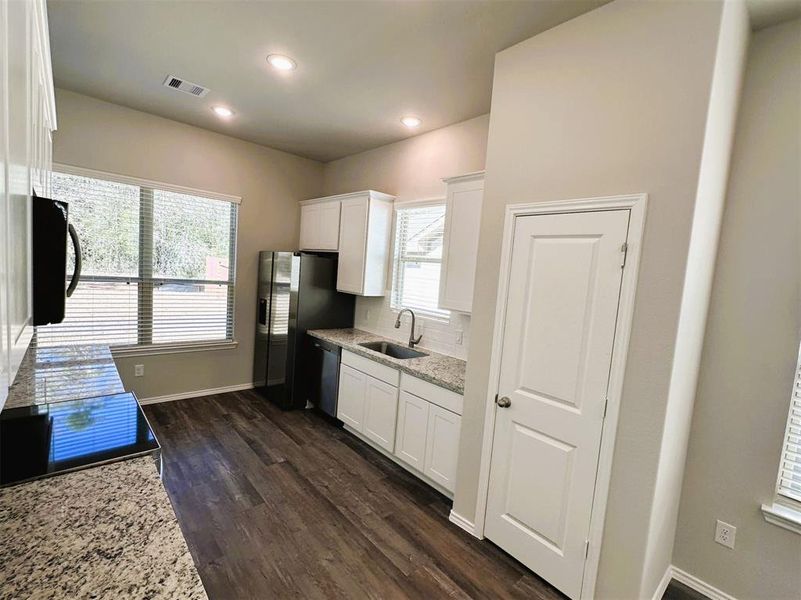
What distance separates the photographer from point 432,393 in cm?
274

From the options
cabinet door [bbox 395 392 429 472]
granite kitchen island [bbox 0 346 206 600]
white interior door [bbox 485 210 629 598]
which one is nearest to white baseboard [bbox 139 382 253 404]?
cabinet door [bbox 395 392 429 472]

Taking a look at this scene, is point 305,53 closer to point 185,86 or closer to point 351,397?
point 185,86

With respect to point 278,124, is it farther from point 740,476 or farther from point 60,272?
point 740,476

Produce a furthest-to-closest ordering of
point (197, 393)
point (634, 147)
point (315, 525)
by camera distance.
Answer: point (197, 393) < point (315, 525) < point (634, 147)

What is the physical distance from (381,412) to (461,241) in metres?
1.59

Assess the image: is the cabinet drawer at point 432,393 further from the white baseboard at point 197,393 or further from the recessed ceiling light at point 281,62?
the white baseboard at point 197,393

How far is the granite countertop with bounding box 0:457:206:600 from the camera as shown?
0.80m

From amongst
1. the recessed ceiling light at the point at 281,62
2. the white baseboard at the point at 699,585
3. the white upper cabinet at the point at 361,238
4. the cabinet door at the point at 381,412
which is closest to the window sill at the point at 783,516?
the white baseboard at the point at 699,585

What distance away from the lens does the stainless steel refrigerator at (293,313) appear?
4.02 metres

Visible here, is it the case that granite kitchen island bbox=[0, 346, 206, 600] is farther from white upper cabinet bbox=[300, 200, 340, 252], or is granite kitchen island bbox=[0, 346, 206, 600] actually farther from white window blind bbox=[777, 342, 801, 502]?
white upper cabinet bbox=[300, 200, 340, 252]

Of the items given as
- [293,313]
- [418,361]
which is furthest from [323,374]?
[418,361]

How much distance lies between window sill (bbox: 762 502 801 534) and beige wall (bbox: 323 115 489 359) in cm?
197

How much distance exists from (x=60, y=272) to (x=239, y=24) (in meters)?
1.89

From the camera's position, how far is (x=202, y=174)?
4.05m
